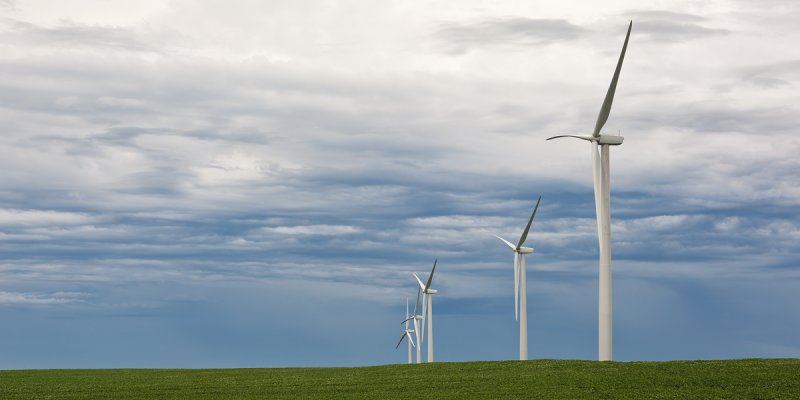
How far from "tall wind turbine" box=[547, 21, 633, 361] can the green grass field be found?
2034mm

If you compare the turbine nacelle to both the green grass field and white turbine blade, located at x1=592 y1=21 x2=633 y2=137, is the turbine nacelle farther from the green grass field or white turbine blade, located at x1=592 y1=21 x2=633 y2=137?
the green grass field

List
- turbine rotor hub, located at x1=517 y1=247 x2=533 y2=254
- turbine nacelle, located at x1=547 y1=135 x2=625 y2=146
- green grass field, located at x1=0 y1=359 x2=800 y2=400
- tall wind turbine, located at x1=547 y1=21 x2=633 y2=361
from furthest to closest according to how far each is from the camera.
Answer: turbine rotor hub, located at x1=517 y1=247 x2=533 y2=254
turbine nacelle, located at x1=547 y1=135 x2=625 y2=146
tall wind turbine, located at x1=547 y1=21 x2=633 y2=361
green grass field, located at x1=0 y1=359 x2=800 y2=400

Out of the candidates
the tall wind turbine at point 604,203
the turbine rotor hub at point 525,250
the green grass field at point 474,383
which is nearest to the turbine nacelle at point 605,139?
the tall wind turbine at point 604,203

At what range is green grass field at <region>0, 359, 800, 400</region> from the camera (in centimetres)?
4641

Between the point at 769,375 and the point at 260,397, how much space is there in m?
27.2

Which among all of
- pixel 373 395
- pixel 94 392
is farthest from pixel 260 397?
pixel 94 392

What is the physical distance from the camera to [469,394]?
4694 cm

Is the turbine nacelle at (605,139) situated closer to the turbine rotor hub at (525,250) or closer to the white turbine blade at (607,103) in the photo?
the white turbine blade at (607,103)

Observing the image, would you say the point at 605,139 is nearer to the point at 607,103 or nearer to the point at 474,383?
the point at 607,103

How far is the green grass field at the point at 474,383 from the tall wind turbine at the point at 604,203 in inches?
80.1

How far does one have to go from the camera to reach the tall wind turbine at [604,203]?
53.2 meters

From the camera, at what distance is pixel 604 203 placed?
177 feet

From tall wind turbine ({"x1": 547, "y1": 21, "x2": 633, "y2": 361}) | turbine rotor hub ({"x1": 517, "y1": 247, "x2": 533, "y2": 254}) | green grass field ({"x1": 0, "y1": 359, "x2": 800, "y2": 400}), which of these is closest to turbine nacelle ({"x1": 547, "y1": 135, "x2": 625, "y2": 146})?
tall wind turbine ({"x1": 547, "y1": 21, "x2": 633, "y2": 361})

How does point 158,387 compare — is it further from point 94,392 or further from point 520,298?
point 520,298
